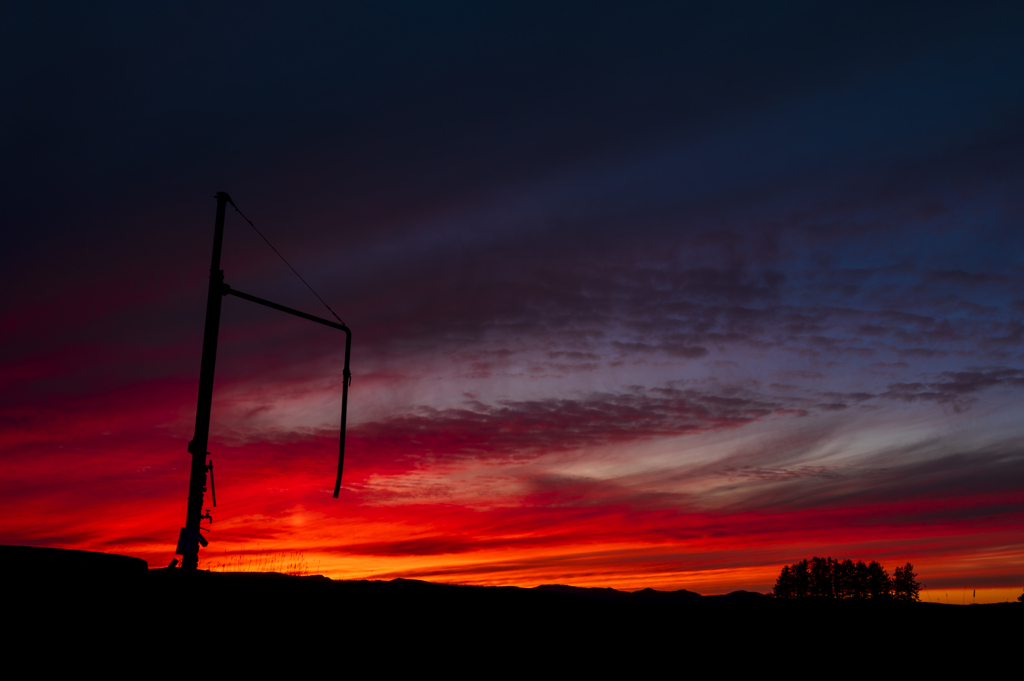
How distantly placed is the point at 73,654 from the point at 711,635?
1198cm

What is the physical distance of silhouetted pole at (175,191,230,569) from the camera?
19.2m

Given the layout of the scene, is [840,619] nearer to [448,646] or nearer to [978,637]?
[978,637]

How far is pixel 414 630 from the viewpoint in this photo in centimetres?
1370

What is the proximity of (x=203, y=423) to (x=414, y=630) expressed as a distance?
10021 mm

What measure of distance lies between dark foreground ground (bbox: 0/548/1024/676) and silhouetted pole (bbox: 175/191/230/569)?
100cm

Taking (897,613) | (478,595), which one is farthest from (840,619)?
(478,595)

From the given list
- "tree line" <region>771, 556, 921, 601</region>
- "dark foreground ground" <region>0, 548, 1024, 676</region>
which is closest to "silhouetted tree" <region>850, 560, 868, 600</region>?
"tree line" <region>771, 556, 921, 601</region>

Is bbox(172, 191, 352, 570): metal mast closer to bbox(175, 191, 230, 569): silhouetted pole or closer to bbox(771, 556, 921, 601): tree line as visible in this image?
bbox(175, 191, 230, 569): silhouetted pole

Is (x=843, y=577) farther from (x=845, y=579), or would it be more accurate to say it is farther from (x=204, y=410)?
(x=204, y=410)

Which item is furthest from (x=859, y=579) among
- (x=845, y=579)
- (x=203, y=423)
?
(x=203, y=423)

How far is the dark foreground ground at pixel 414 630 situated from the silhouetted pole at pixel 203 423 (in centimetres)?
100

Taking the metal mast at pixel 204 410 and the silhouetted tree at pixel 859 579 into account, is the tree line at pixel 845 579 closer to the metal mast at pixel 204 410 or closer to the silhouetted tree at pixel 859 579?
the silhouetted tree at pixel 859 579

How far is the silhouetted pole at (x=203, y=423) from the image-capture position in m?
19.2

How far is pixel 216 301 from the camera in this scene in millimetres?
21453
